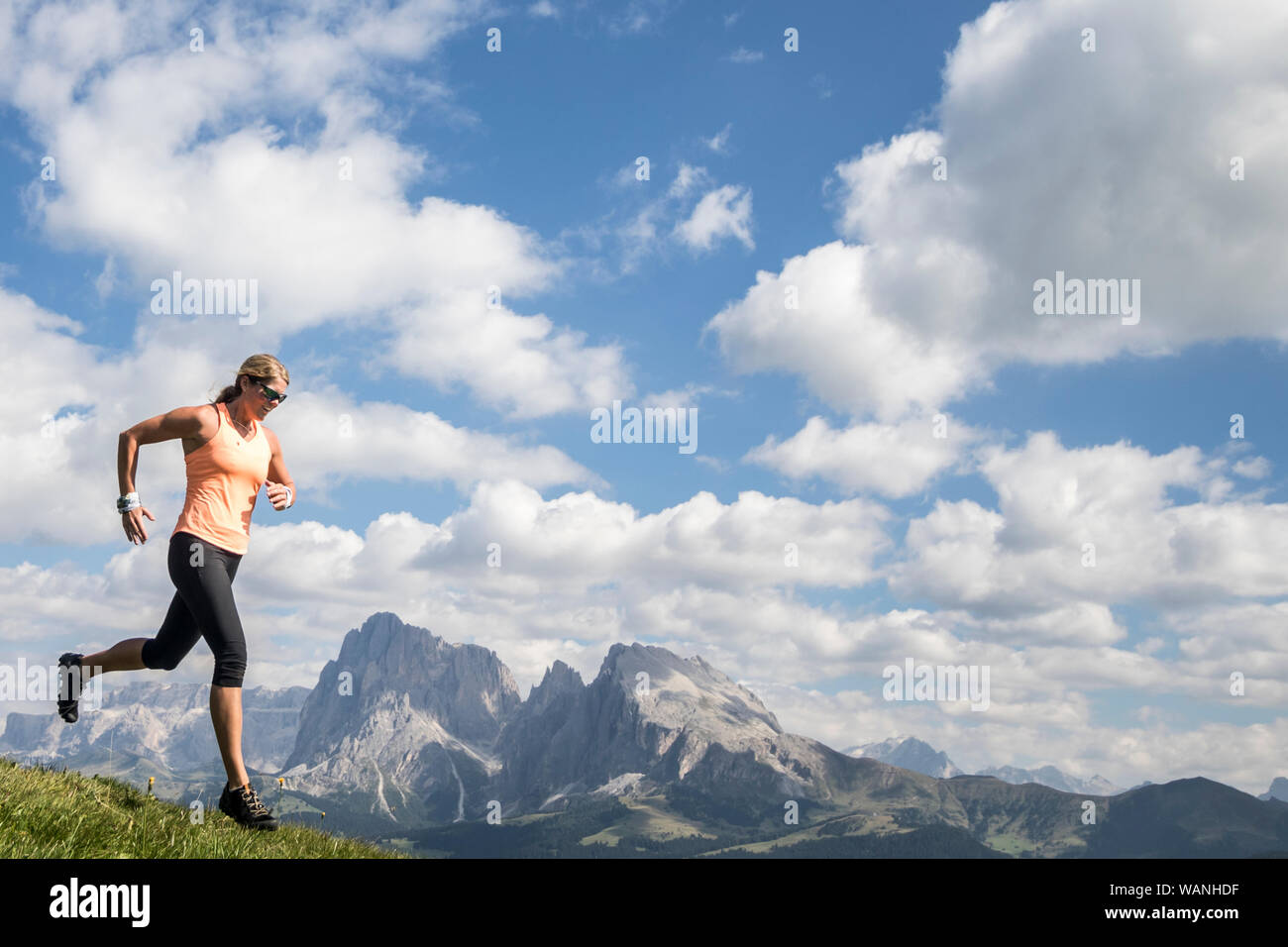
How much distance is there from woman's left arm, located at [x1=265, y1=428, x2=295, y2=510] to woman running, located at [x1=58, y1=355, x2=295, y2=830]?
0.16 metres

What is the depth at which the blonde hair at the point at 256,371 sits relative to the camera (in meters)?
10.2

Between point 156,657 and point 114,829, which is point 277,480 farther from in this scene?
point 114,829

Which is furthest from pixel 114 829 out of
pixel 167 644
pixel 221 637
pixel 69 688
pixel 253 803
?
pixel 69 688

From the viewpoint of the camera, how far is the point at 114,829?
7578 millimetres

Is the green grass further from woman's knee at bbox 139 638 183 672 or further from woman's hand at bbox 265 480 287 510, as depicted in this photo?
woman's hand at bbox 265 480 287 510

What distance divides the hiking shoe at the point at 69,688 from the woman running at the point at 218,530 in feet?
0.21

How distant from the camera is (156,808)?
9.72m

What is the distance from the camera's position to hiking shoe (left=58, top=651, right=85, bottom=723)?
425 inches

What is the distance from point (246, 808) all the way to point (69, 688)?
3.26 metres
